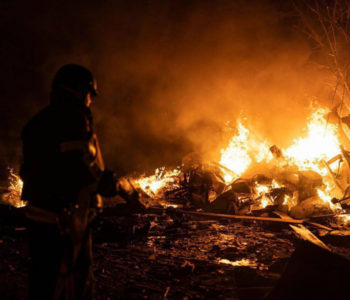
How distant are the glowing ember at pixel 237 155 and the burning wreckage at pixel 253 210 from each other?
4 centimetres

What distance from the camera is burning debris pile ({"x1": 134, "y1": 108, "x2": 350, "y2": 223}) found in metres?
7.51

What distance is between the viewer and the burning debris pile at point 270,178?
24.6 ft

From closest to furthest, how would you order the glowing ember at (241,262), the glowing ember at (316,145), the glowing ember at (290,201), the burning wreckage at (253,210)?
1. the burning wreckage at (253,210)
2. the glowing ember at (241,262)
3. the glowing ember at (290,201)
4. the glowing ember at (316,145)

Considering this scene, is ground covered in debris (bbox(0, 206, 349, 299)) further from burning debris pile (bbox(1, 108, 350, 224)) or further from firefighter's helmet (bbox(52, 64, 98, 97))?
firefighter's helmet (bbox(52, 64, 98, 97))

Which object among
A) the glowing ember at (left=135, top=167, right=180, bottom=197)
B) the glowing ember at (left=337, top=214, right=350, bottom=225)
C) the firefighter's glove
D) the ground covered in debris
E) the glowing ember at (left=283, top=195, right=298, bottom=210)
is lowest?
the ground covered in debris

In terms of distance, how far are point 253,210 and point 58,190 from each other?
650 centimetres

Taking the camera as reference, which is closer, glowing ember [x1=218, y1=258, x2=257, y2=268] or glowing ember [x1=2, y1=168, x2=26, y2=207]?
glowing ember [x1=218, y1=258, x2=257, y2=268]

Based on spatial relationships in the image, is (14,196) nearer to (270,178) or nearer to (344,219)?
(270,178)

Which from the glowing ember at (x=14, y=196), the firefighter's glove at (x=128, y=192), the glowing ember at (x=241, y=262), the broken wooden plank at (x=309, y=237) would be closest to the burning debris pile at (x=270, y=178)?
the glowing ember at (x=241, y=262)

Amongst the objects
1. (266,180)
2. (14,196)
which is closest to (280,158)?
(266,180)

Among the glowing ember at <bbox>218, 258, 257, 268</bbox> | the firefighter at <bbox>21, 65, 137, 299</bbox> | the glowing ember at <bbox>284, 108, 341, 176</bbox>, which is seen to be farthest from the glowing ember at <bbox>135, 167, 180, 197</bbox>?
the firefighter at <bbox>21, 65, 137, 299</bbox>

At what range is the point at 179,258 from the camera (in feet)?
14.3

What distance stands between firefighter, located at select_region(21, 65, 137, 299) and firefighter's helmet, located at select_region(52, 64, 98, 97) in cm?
16

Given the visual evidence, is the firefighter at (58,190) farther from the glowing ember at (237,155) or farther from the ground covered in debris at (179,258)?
the glowing ember at (237,155)
